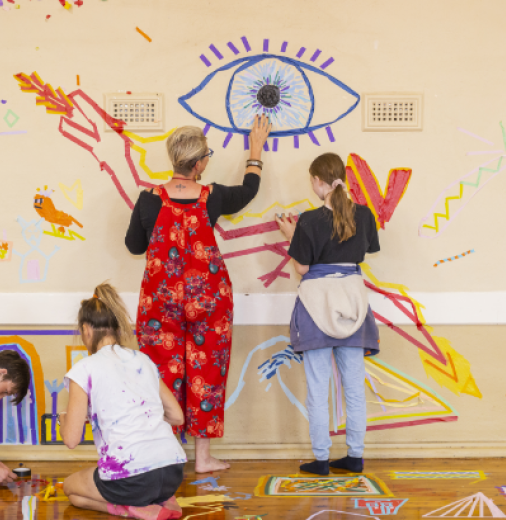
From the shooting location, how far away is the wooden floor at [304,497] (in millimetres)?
1856

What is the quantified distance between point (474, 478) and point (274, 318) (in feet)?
3.36

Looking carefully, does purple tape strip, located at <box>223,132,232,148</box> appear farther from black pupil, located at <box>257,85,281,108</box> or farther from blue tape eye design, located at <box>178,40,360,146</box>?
black pupil, located at <box>257,85,281,108</box>

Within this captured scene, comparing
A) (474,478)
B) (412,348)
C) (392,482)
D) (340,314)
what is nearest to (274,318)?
(340,314)

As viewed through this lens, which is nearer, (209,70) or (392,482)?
(392,482)

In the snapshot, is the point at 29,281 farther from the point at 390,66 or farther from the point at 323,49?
the point at 390,66

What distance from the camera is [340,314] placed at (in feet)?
7.27

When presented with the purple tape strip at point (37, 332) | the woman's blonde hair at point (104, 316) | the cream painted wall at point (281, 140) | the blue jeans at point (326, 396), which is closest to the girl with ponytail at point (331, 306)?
the blue jeans at point (326, 396)

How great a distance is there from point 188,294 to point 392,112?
1.22 metres

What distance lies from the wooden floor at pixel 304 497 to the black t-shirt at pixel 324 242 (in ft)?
2.88

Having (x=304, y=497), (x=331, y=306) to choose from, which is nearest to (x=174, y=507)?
(x=304, y=497)

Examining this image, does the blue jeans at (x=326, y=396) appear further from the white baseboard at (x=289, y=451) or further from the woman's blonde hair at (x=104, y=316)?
the woman's blonde hair at (x=104, y=316)

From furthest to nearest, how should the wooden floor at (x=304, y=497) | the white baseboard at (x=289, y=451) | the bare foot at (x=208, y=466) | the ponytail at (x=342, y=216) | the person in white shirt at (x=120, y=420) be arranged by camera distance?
the white baseboard at (x=289, y=451) → the bare foot at (x=208, y=466) → the ponytail at (x=342, y=216) → the wooden floor at (x=304, y=497) → the person in white shirt at (x=120, y=420)

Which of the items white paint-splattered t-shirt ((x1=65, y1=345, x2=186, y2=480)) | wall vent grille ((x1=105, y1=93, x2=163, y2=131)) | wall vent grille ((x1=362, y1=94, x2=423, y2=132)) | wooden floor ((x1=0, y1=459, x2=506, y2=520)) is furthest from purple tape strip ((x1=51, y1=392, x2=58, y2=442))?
wall vent grille ((x1=362, y1=94, x2=423, y2=132))

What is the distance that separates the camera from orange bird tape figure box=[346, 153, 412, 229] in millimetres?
2527
